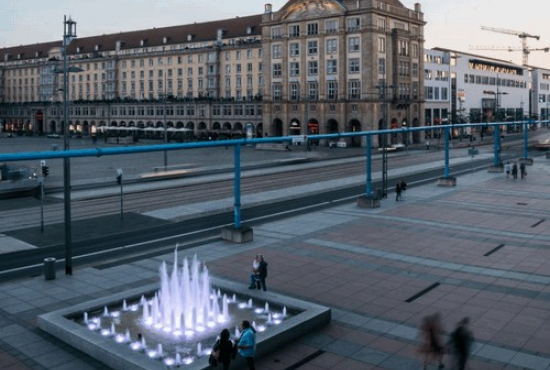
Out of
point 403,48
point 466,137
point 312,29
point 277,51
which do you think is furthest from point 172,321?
point 466,137

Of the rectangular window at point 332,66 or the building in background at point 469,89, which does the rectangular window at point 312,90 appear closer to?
the rectangular window at point 332,66

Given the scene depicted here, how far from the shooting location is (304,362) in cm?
1425

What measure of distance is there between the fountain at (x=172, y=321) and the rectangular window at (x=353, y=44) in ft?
275

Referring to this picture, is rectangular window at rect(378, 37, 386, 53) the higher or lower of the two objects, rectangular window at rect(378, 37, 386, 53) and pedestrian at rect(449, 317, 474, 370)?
the higher

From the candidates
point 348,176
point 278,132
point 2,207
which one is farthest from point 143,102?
point 2,207

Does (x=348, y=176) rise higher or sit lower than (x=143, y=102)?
lower

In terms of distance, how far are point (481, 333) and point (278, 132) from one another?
96.4 metres

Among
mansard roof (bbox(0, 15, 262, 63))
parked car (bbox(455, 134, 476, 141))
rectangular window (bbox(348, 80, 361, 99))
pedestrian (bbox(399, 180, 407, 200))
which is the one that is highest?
mansard roof (bbox(0, 15, 262, 63))

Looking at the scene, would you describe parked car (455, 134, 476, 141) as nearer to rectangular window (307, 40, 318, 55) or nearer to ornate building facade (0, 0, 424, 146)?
ornate building facade (0, 0, 424, 146)

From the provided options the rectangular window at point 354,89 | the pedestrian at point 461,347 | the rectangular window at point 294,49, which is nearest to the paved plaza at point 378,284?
the pedestrian at point 461,347

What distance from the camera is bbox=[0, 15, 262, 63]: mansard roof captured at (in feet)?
422

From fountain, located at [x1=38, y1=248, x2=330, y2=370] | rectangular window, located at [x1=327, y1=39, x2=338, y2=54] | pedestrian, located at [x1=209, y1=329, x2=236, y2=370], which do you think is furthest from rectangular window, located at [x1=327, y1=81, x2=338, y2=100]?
pedestrian, located at [x1=209, y1=329, x2=236, y2=370]

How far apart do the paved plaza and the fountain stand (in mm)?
490

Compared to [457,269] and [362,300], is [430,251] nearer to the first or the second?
[457,269]
